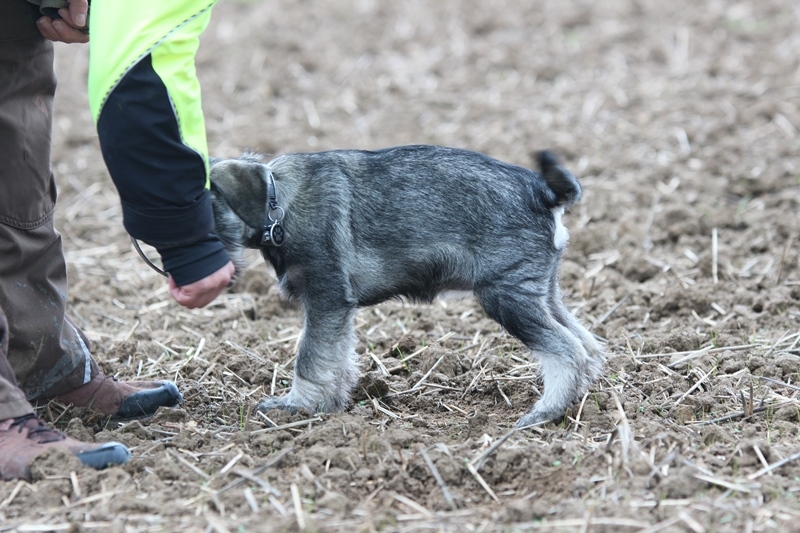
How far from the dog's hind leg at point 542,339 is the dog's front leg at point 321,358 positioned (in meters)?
0.67

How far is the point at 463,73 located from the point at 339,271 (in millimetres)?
6864

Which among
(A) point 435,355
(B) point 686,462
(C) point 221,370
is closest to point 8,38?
(C) point 221,370

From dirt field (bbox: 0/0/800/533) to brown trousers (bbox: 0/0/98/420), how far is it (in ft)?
1.00

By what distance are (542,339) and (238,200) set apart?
1534mm

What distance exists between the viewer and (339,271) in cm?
465

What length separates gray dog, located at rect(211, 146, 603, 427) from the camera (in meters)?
4.55

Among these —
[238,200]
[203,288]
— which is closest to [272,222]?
[238,200]

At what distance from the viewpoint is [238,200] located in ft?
14.8

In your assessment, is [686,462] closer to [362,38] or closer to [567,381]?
[567,381]

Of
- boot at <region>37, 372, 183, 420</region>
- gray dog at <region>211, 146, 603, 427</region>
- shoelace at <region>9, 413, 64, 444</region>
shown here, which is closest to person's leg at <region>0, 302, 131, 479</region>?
shoelace at <region>9, 413, 64, 444</region>

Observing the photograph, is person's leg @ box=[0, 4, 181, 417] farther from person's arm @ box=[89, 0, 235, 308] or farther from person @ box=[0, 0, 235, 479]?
person's arm @ box=[89, 0, 235, 308]

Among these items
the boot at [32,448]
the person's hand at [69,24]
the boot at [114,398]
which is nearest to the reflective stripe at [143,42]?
the person's hand at [69,24]

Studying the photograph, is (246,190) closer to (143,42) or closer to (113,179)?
(113,179)

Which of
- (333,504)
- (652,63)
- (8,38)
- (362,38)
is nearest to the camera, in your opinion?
(333,504)
